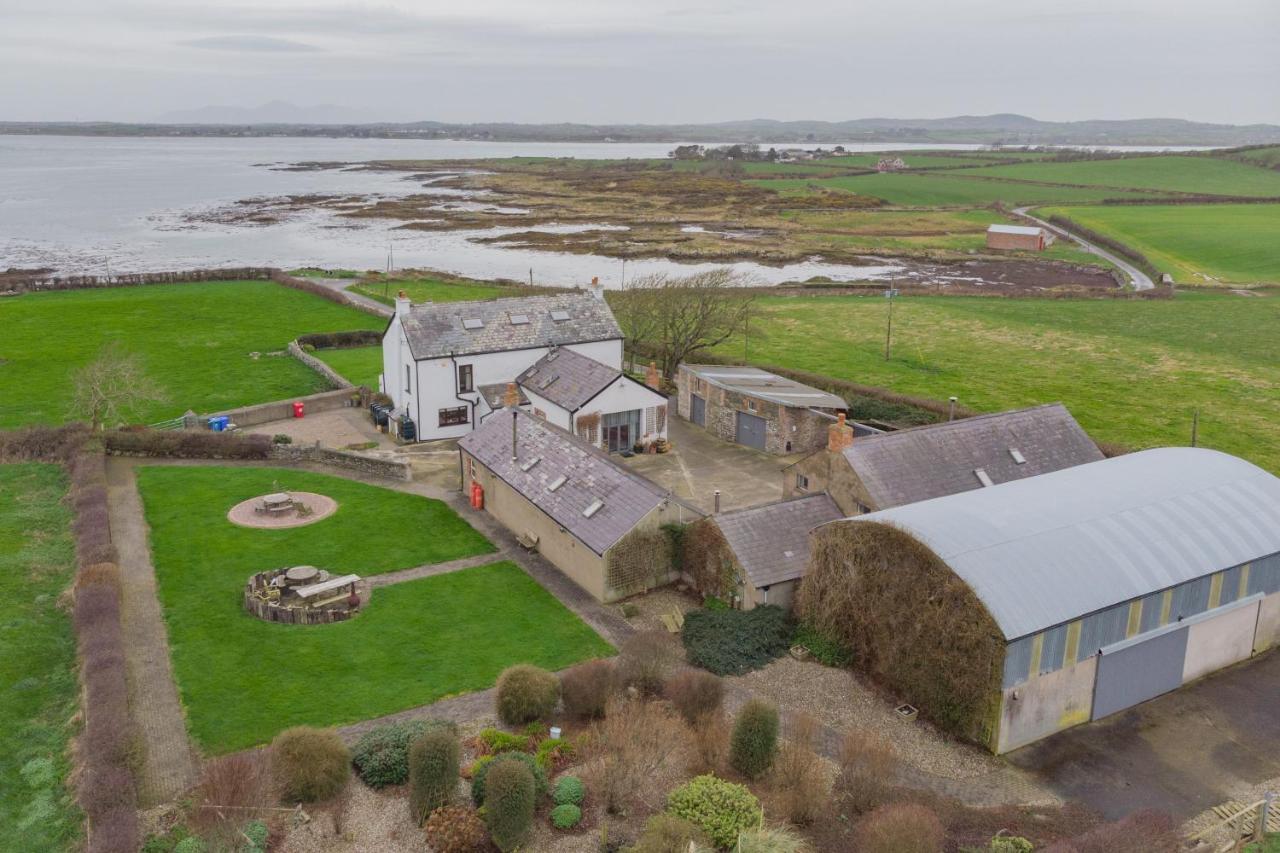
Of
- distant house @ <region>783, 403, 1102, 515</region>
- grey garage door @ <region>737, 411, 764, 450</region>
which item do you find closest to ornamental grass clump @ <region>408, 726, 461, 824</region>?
distant house @ <region>783, 403, 1102, 515</region>

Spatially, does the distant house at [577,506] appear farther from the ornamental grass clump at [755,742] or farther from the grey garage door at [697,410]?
the grey garage door at [697,410]

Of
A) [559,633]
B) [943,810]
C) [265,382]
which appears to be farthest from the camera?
[265,382]

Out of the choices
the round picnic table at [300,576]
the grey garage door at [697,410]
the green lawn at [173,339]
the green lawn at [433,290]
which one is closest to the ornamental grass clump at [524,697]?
the round picnic table at [300,576]

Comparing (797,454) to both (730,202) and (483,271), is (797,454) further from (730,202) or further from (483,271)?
(730,202)

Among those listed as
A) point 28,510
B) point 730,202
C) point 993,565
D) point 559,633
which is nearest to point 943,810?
point 993,565

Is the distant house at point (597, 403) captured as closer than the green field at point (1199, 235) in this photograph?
Yes
